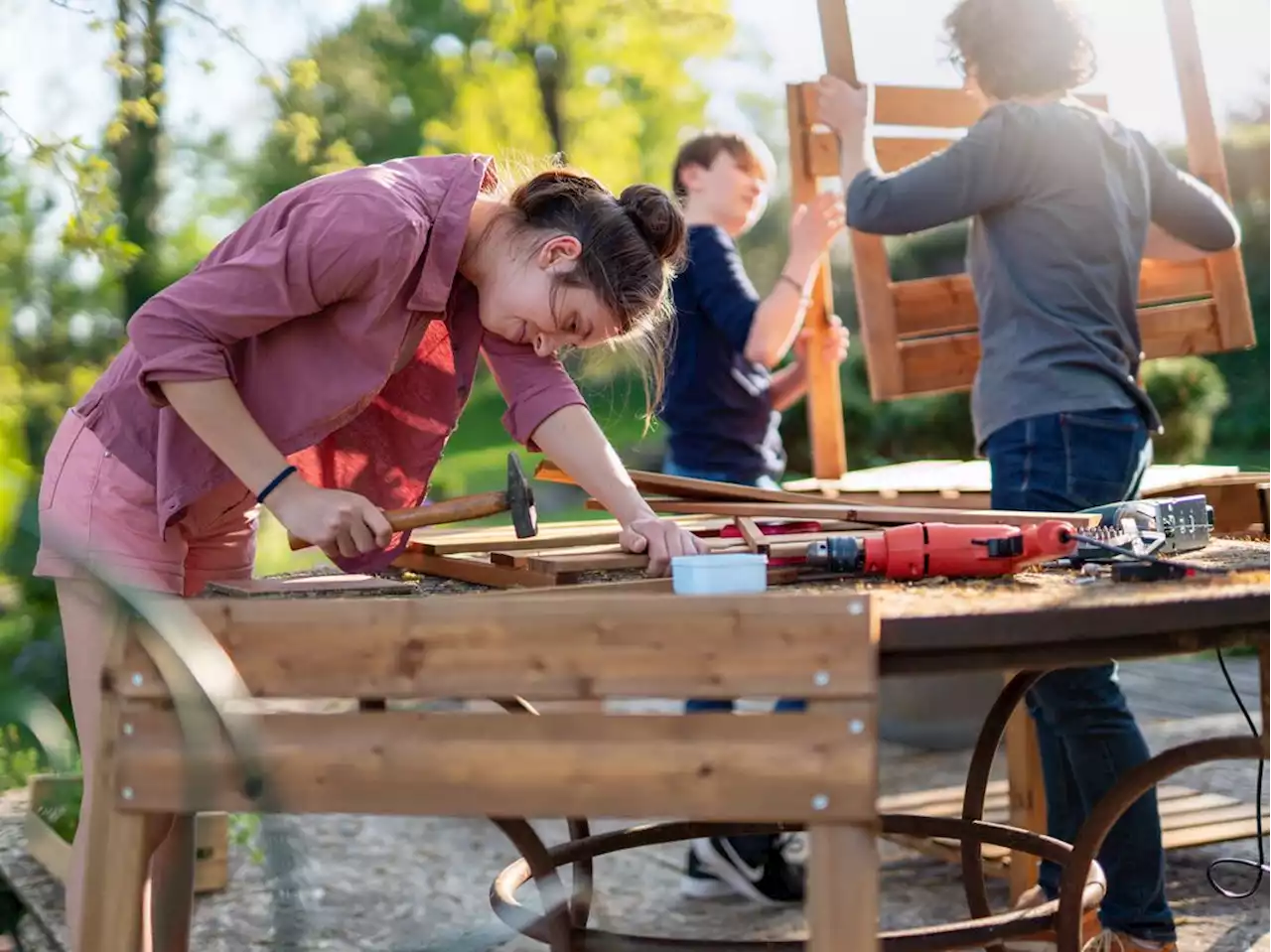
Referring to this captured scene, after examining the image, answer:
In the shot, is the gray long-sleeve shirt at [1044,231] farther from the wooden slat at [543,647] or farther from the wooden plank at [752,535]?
the wooden slat at [543,647]

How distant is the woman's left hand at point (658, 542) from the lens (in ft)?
6.04

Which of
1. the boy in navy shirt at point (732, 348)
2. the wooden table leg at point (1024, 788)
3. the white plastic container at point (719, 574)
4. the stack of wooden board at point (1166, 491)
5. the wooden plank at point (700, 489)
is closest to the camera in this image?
the white plastic container at point (719, 574)

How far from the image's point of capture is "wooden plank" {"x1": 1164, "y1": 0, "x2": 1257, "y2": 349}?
3.63 m

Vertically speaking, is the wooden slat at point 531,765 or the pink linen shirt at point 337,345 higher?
the pink linen shirt at point 337,345

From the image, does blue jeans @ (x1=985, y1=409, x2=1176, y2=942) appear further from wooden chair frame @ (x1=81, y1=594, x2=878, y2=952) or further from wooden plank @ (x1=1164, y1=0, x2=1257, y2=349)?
wooden chair frame @ (x1=81, y1=594, x2=878, y2=952)

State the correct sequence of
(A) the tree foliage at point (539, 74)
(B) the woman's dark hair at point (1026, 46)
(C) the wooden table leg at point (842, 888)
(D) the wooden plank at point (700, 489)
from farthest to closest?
(A) the tree foliage at point (539, 74) → (B) the woman's dark hair at point (1026, 46) → (D) the wooden plank at point (700, 489) → (C) the wooden table leg at point (842, 888)

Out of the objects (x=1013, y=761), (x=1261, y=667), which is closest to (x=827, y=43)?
(x=1013, y=761)

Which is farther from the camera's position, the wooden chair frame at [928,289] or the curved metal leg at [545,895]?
the wooden chair frame at [928,289]

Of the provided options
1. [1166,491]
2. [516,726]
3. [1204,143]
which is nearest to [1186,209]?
[1166,491]

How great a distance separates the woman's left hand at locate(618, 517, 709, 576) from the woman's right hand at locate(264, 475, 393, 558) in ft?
1.14

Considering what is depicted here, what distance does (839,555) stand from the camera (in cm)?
171

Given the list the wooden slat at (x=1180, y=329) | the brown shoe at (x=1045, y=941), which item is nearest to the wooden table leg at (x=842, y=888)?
the brown shoe at (x=1045, y=941)

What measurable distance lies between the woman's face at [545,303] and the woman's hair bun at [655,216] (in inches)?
5.2

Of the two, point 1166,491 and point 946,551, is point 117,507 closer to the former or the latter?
point 946,551
